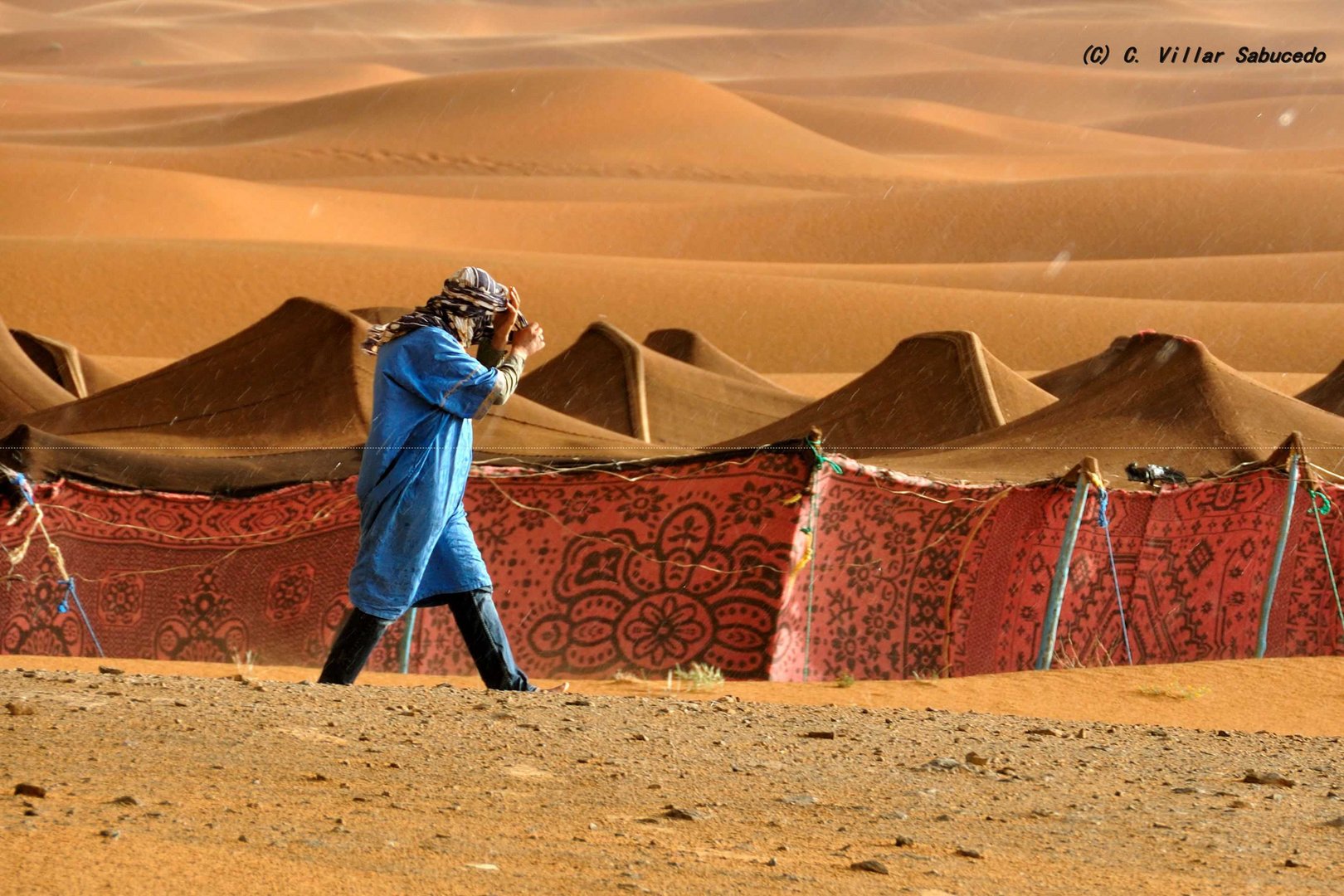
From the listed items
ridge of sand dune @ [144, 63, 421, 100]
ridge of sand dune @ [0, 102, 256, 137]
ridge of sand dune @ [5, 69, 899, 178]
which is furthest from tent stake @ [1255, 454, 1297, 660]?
ridge of sand dune @ [144, 63, 421, 100]

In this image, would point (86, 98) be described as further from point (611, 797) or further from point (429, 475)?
Answer: point (611, 797)

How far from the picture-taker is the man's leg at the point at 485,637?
20.4 ft

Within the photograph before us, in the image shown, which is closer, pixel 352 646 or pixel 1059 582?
pixel 352 646

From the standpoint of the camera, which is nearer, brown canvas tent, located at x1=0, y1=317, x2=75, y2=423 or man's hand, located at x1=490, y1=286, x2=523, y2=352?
man's hand, located at x1=490, y1=286, x2=523, y2=352

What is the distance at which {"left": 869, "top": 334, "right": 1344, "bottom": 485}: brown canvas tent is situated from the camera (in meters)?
11.5

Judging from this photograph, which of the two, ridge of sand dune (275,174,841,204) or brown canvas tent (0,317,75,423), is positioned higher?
ridge of sand dune (275,174,841,204)

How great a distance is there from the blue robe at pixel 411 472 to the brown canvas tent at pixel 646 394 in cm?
1195

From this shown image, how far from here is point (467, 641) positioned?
20.4 ft

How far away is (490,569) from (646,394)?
8.95 metres

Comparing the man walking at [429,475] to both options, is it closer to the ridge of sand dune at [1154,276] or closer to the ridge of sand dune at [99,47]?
the ridge of sand dune at [1154,276]

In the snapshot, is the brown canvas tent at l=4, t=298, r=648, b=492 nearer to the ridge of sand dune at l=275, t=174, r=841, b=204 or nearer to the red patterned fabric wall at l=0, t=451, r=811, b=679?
the red patterned fabric wall at l=0, t=451, r=811, b=679

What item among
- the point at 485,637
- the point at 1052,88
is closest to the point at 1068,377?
the point at 485,637

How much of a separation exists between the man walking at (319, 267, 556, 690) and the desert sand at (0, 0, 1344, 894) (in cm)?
25

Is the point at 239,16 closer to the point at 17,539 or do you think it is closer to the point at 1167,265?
the point at 1167,265
